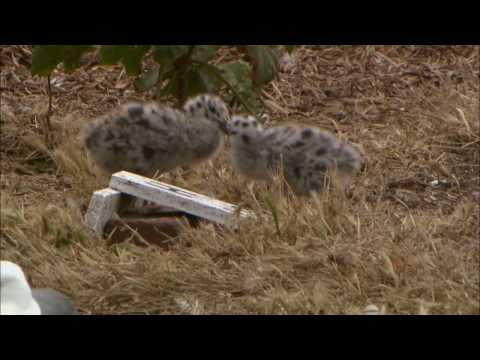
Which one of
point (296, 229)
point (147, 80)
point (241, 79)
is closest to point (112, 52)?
point (147, 80)

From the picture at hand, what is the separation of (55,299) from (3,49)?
485cm

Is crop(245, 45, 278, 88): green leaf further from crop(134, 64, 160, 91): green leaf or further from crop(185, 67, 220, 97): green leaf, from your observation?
crop(134, 64, 160, 91): green leaf

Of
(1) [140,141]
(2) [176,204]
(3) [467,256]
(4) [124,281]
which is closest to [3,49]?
(1) [140,141]

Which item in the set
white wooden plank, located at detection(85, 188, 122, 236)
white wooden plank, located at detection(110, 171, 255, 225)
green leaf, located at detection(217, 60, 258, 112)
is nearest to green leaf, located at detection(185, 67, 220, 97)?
green leaf, located at detection(217, 60, 258, 112)

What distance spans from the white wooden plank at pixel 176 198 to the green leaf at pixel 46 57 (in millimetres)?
1082

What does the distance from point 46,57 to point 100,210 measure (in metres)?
1.42

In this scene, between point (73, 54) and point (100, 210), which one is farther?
point (73, 54)

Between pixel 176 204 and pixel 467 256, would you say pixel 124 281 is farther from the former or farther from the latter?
pixel 467 256

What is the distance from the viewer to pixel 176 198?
595cm

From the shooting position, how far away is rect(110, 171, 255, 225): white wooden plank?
577 centimetres

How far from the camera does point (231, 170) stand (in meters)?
6.82

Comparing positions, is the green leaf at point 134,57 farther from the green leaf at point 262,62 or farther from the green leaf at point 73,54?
the green leaf at point 262,62

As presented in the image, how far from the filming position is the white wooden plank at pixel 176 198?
5.77 metres

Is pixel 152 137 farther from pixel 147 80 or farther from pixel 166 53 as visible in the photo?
pixel 147 80
